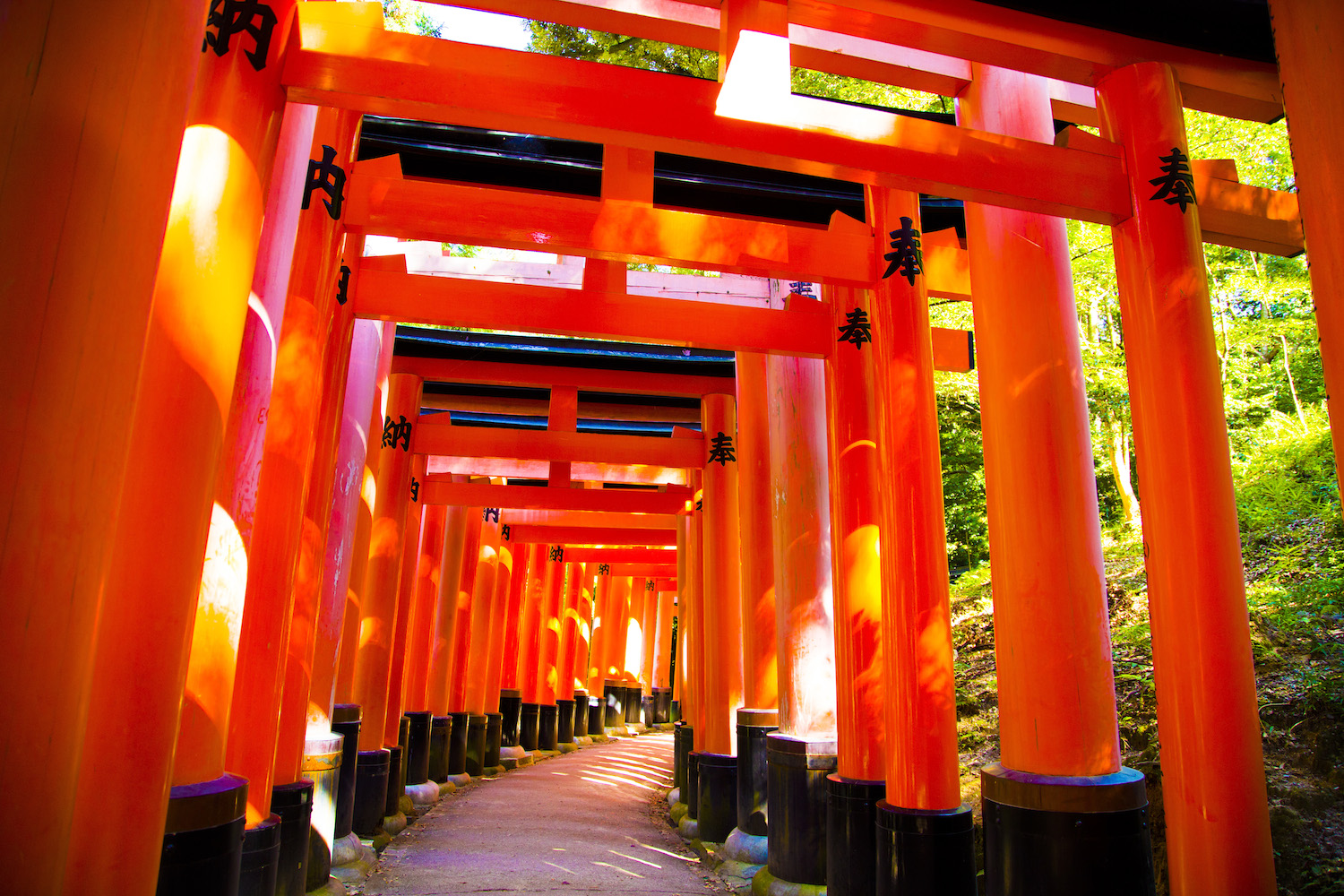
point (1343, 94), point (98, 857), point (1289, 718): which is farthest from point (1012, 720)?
point (98, 857)

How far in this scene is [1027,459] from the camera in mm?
3818

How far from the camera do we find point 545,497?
10.5 metres

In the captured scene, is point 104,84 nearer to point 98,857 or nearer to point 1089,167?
point 98,857

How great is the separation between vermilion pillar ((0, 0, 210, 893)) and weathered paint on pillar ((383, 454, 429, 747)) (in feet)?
22.9

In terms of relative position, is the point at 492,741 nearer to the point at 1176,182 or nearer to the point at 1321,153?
the point at 1176,182

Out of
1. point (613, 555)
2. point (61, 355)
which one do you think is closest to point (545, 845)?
point (61, 355)

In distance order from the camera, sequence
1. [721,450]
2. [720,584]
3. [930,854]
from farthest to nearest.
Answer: [721,450]
[720,584]
[930,854]

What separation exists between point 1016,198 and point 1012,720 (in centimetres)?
229

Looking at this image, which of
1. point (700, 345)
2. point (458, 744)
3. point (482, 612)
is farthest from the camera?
point (482, 612)

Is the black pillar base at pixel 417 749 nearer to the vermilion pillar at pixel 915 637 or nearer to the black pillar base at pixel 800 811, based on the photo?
the black pillar base at pixel 800 811

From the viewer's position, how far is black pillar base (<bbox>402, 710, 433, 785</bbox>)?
984 centimetres

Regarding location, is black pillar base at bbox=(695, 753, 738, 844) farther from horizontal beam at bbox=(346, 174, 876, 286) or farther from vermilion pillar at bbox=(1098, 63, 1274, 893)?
horizontal beam at bbox=(346, 174, 876, 286)

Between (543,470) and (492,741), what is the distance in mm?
5543

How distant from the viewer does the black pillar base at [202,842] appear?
270 centimetres
